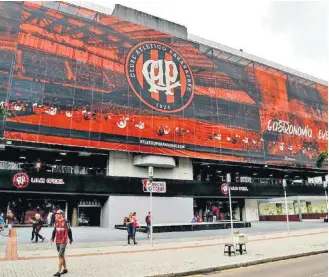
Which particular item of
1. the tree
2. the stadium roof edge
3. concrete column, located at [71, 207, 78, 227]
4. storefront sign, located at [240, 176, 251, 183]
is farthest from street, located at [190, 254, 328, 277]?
the tree

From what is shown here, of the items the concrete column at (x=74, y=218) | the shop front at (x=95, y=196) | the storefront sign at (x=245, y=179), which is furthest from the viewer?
the storefront sign at (x=245, y=179)

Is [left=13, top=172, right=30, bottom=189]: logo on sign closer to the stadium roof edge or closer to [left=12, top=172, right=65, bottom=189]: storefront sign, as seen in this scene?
[left=12, top=172, right=65, bottom=189]: storefront sign

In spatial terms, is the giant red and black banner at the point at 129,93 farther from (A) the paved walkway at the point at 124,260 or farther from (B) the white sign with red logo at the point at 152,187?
(A) the paved walkway at the point at 124,260

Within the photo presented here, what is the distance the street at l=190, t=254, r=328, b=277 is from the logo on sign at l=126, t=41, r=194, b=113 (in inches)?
1040

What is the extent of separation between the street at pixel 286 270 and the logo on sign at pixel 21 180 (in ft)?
77.6

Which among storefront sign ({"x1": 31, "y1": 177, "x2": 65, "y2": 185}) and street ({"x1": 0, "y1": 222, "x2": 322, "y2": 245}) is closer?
street ({"x1": 0, "y1": 222, "x2": 322, "y2": 245})

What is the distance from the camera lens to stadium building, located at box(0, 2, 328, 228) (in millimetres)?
29953

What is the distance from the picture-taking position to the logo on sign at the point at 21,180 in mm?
28688

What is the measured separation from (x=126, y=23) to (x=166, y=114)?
37.6ft

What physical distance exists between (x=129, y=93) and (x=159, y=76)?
4784 mm

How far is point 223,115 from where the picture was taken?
41.2 meters

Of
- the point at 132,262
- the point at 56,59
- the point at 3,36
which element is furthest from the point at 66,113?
the point at 132,262

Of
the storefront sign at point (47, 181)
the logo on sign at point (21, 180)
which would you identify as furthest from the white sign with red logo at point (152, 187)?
the logo on sign at point (21, 180)

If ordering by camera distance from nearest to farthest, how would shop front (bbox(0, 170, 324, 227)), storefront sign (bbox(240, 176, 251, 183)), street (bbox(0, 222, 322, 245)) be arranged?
street (bbox(0, 222, 322, 245)), shop front (bbox(0, 170, 324, 227)), storefront sign (bbox(240, 176, 251, 183))
